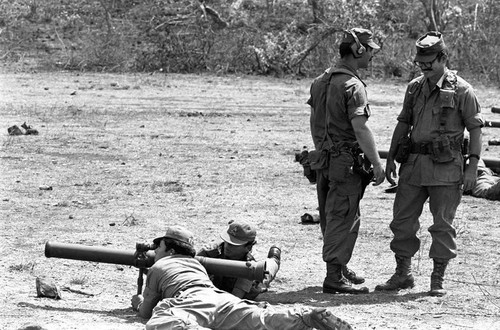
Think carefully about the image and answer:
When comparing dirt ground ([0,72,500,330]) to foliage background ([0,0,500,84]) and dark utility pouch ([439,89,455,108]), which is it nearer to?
dark utility pouch ([439,89,455,108])

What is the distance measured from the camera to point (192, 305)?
6180mm

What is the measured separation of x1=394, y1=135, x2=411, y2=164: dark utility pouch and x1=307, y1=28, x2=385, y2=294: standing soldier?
0.22 m

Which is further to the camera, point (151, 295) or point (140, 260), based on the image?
point (140, 260)

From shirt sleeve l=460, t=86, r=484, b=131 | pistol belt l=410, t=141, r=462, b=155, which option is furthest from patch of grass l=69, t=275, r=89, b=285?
shirt sleeve l=460, t=86, r=484, b=131

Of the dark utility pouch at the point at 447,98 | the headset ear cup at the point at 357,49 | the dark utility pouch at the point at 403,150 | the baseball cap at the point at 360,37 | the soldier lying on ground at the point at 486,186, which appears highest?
the baseball cap at the point at 360,37

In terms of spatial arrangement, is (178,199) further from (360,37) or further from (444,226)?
(444,226)


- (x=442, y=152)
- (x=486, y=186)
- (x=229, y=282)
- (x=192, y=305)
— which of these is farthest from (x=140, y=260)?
(x=486, y=186)

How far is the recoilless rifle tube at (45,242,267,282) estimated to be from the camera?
6898mm

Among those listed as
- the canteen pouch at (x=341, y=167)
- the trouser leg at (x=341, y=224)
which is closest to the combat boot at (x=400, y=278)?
the trouser leg at (x=341, y=224)

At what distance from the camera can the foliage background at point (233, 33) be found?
23281 millimetres

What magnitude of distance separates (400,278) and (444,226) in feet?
1.60

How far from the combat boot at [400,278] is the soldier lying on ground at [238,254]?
0.84m

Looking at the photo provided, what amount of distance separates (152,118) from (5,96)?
3248 millimetres

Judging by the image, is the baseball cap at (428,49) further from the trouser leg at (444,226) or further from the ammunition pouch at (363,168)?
the trouser leg at (444,226)
